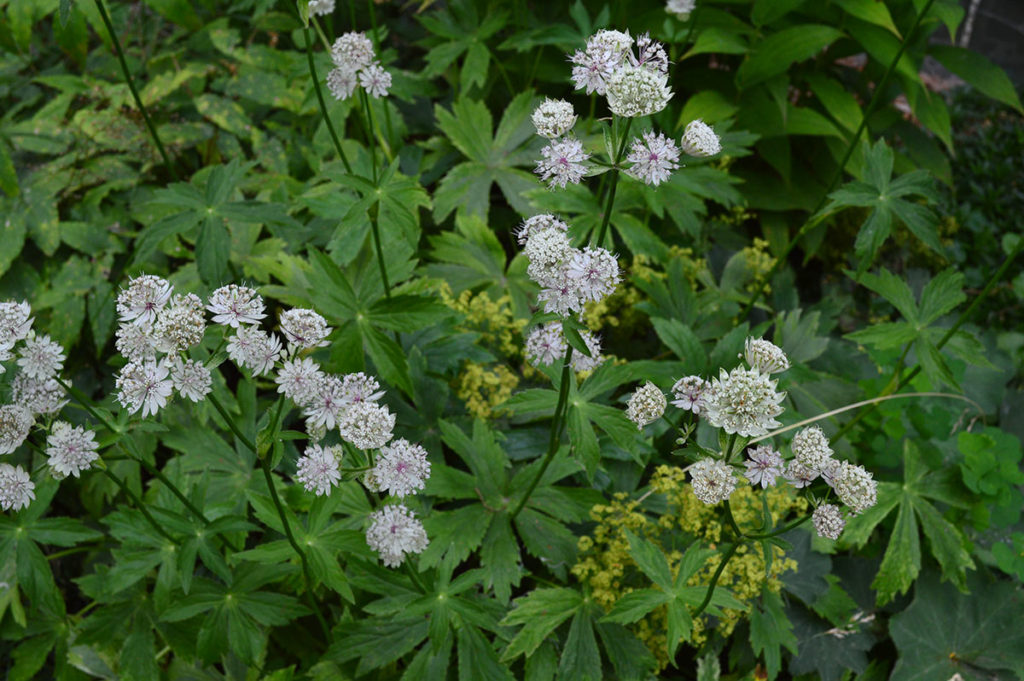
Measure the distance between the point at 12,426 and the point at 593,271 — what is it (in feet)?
3.88

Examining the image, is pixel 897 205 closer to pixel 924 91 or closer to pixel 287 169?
pixel 924 91

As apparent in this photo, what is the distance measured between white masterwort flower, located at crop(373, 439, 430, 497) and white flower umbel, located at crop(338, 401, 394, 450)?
94 millimetres

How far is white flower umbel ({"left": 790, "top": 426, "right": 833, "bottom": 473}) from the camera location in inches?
63.7

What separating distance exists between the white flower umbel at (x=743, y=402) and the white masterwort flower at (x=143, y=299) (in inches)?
41.6

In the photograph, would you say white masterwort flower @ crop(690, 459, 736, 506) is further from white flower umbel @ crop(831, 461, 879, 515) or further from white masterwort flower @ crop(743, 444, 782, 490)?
white flower umbel @ crop(831, 461, 879, 515)

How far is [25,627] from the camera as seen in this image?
258 cm

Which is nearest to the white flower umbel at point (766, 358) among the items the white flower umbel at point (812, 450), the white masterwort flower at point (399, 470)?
the white flower umbel at point (812, 450)

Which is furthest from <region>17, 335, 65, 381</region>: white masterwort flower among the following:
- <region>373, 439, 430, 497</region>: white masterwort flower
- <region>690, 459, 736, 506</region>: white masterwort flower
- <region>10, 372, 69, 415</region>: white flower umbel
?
<region>690, 459, 736, 506</region>: white masterwort flower

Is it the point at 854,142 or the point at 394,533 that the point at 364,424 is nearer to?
the point at 394,533

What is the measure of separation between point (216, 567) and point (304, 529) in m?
0.23

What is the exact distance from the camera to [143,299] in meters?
1.58

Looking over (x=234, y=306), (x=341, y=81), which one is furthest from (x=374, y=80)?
(x=234, y=306)

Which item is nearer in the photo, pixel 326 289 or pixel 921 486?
pixel 326 289

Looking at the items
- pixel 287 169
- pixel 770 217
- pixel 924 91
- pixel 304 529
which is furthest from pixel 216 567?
pixel 924 91
